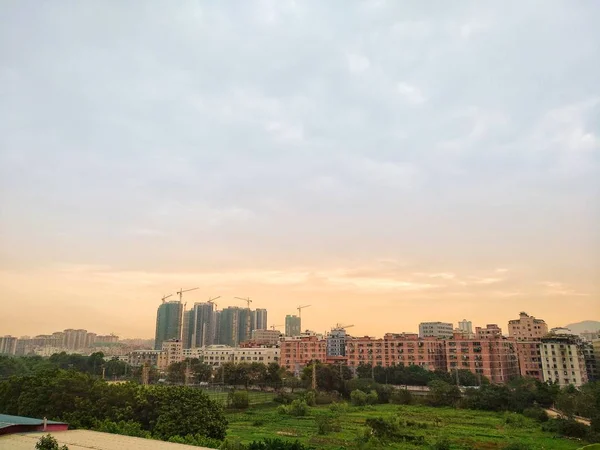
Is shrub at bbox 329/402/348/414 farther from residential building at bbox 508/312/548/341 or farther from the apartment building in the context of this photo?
residential building at bbox 508/312/548/341

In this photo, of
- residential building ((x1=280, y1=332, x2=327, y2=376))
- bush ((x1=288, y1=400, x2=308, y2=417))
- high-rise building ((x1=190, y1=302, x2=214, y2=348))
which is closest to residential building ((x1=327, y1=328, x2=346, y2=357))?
residential building ((x1=280, y1=332, x2=327, y2=376))

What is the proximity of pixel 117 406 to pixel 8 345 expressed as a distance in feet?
167

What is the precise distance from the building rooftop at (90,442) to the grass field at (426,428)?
3.79m

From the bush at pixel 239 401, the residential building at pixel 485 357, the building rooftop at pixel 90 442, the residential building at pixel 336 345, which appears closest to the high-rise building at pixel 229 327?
the residential building at pixel 336 345

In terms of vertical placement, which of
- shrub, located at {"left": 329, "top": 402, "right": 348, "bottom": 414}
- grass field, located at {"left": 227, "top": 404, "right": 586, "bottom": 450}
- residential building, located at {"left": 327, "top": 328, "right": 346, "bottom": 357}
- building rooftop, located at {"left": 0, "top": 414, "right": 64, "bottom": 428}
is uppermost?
residential building, located at {"left": 327, "top": 328, "right": 346, "bottom": 357}

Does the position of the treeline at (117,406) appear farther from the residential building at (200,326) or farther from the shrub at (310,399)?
the residential building at (200,326)

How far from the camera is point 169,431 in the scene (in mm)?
11281

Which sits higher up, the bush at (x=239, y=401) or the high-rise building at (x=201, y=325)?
the high-rise building at (x=201, y=325)

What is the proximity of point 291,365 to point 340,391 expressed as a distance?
552 inches

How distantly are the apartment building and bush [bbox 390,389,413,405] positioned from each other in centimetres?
1085

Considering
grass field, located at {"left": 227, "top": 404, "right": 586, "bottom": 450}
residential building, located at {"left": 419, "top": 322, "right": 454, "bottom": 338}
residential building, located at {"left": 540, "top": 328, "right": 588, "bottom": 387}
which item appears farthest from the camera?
residential building, located at {"left": 419, "top": 322, "right": 454, "bottom": 338}

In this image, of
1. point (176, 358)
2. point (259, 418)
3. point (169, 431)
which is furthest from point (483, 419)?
point (176, 358)

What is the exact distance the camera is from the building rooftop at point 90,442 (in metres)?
9.17

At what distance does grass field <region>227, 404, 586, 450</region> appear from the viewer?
13.8 m
